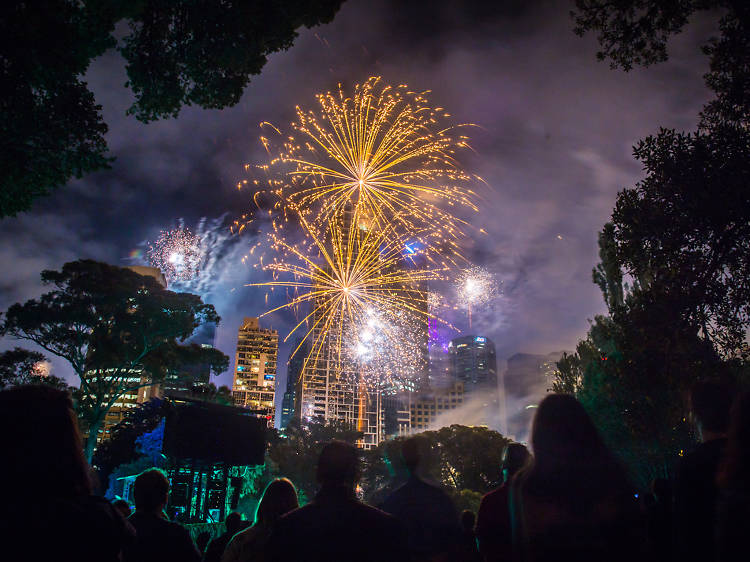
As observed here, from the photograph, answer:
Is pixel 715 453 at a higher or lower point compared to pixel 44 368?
lower

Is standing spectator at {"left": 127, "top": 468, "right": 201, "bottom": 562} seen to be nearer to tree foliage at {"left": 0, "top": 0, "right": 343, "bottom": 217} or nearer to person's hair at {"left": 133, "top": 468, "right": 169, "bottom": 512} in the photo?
person's hair at {"left": 133, "top": 468, "right": 169, "bottom": 512}

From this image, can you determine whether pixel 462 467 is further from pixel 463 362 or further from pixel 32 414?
pixel 463 362

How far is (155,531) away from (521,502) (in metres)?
2.77

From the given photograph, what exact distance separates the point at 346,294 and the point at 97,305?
1198 centimetres

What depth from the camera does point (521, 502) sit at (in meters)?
2.42

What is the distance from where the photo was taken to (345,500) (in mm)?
2566

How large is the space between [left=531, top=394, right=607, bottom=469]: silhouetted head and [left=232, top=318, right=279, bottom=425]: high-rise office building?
117549mm

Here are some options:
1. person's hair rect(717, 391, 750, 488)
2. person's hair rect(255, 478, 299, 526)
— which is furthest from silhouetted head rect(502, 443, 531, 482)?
person's hair rect(717, 391, 750, 488)

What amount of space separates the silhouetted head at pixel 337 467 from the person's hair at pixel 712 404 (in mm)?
2429

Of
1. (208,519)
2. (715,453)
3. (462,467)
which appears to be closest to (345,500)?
(715,453)

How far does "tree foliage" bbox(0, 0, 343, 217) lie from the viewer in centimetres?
680

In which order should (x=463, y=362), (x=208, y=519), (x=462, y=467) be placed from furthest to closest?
(x=463, y=362), (x=462, y=467), (x=208, y=519)

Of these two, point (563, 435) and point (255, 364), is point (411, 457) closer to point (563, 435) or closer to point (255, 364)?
point (563, 435)

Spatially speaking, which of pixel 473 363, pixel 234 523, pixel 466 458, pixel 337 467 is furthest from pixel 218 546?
pixel 473 363
